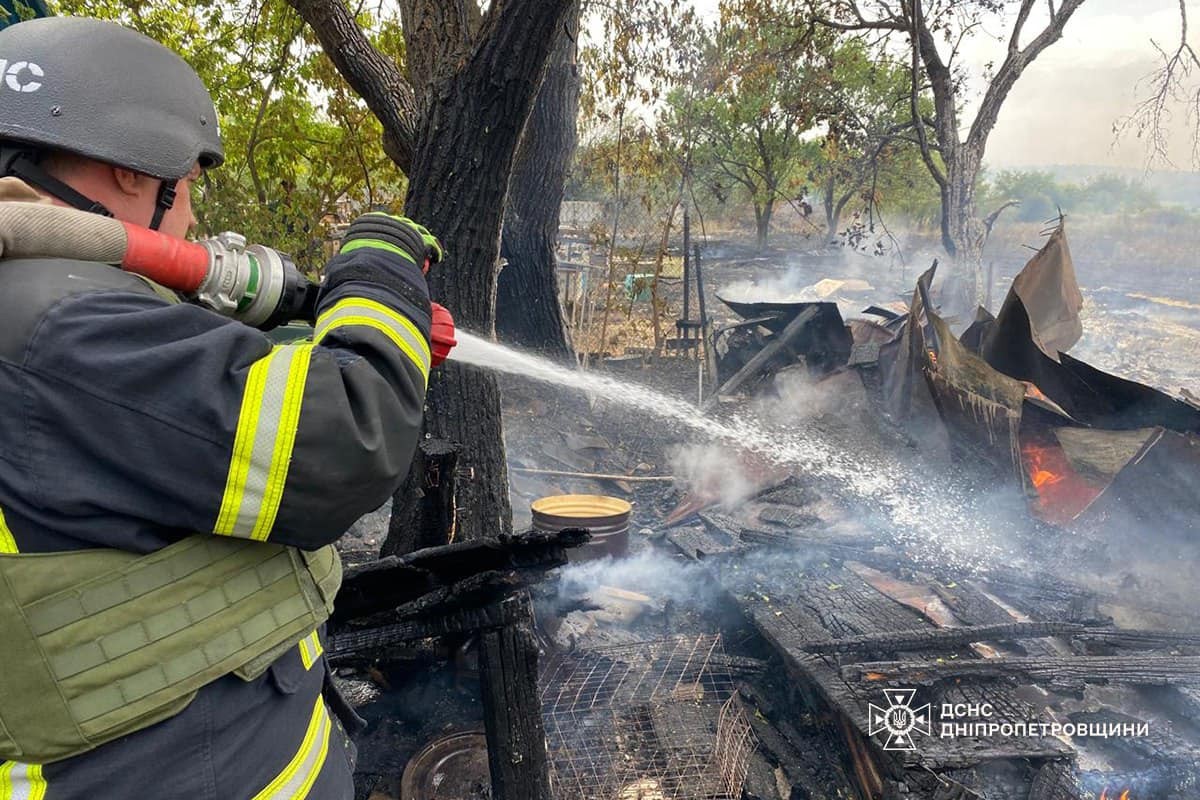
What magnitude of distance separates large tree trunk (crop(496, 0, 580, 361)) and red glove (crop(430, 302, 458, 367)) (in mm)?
7100

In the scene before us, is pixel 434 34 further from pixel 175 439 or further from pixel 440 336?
pixel 175 439

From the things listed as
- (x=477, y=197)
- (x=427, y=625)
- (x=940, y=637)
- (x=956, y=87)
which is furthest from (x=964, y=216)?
(x=427, y=625)

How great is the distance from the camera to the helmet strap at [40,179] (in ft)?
4.70

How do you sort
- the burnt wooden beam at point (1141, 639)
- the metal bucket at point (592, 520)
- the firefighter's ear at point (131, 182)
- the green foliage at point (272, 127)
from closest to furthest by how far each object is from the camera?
the firefighter's ear at point (131, 182) < the burnt wooden beam at point (1141, 639) < the metal bucket at point (592, 520) < the green foliage at point (272, 127)

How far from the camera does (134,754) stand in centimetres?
135

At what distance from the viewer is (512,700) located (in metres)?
2.87

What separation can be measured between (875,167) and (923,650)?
1043 cm

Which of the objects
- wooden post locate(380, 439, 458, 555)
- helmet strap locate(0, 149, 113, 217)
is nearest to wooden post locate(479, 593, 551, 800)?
wooden post locate(380, 439, 458, 555)

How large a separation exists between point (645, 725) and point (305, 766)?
104 inches

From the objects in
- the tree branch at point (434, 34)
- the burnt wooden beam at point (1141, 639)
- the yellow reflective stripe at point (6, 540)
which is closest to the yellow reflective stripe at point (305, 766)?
the yellow reflective stripe at point (6, 540)

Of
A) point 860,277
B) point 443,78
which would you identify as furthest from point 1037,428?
point 860,277

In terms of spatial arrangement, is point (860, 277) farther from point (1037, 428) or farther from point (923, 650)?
point (923, 650)

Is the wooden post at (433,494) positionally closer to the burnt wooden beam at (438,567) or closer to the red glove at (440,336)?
the burnt wooden beam at (438,567)

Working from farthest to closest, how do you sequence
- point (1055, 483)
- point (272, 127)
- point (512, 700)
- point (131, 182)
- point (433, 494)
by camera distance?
point (272, 127) → point (1055, 483) → point (433, 494) → point (512, 700) → point (131, 182)
